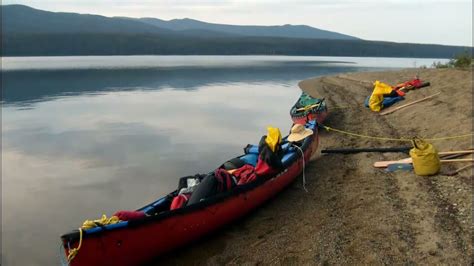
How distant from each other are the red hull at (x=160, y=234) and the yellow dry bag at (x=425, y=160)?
3.77 metres

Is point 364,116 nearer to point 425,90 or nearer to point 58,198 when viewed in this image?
point 425,90

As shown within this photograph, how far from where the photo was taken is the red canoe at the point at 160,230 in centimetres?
618

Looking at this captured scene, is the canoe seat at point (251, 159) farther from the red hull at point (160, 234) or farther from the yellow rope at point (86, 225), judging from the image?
the yellow rope at point (86, 225)

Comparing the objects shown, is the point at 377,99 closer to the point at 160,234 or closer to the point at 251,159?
the point at 251,159

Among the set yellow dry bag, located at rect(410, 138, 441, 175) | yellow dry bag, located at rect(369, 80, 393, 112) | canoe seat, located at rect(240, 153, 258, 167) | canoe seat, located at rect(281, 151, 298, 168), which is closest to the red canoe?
canoe seat, located at rect(281, 151, 298, 168)

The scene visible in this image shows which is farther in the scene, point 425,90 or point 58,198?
point 425,90

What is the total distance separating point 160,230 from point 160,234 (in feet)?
0.27

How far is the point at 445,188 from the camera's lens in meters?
8.96

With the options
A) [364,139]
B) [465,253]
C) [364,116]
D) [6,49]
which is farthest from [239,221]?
[6,49]

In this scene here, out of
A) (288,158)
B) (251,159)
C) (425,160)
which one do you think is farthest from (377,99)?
(251,159)

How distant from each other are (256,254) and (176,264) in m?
1.42

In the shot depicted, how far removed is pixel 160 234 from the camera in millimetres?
6992

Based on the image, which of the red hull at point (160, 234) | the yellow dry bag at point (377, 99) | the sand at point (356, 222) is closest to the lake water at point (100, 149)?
the red hull at point (160, 234)

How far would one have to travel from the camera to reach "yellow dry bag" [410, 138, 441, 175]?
9.65m
